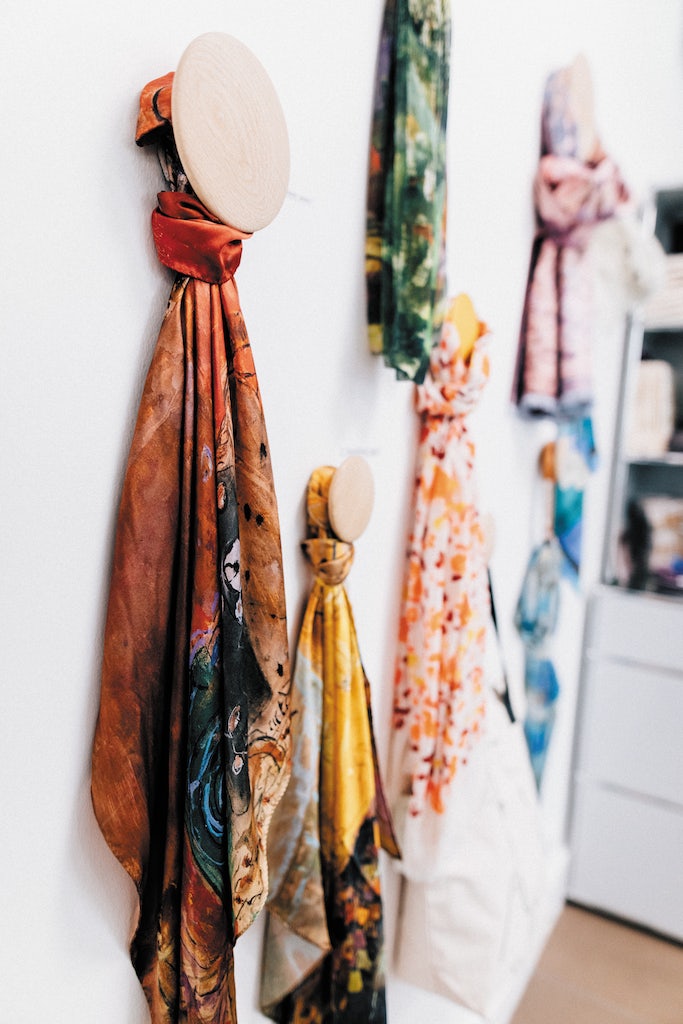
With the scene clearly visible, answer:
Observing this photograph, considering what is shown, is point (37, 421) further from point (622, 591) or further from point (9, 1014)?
point (622, 591)

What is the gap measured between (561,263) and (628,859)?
5.23ft

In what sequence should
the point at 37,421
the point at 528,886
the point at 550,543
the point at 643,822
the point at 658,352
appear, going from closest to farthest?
1. the point at 37,421
2. the point at 528,886
3. the point at 550,543
4. the point at 643,822
5. the point at 658,352

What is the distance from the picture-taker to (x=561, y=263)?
146 centimetres

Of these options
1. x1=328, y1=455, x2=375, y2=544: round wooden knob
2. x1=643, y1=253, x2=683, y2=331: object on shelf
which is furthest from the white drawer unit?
x1=328, y1=455, x2=375, y2=544: round wooden knob

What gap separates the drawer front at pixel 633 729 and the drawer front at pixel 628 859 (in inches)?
2.3

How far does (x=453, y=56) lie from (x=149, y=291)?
0.71 meters

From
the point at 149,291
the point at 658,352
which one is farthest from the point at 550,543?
the point at 149,291

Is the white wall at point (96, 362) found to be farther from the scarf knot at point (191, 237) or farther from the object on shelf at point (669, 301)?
the object on shelf at point (669, 301)

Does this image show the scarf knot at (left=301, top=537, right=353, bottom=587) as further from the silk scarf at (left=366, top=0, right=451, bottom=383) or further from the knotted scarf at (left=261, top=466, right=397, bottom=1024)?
the silk scarf at (left=366, top=0, right=451, bottom=383)

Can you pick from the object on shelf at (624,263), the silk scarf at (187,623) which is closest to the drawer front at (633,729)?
the object on shelf at (624,263)

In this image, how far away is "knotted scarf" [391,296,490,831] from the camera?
110 cm

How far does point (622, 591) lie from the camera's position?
2.04 metres

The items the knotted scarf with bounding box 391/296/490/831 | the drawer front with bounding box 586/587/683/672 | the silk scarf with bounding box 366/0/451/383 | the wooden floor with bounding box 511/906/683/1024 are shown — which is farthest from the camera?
the drawer front with bounding box 586/587/683/672

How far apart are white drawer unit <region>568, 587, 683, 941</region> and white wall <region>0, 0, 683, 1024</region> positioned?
117 cm
